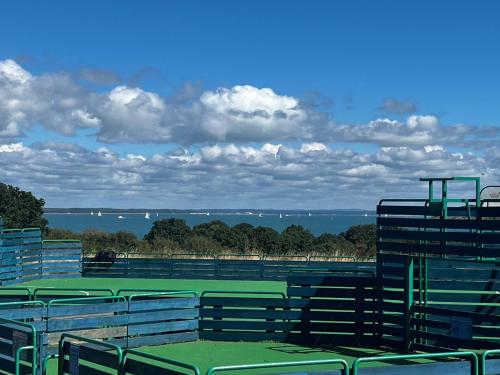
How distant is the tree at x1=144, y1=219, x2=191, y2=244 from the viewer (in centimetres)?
5878

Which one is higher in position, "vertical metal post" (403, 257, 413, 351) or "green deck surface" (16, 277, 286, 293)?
"vertical metal post" (403, 257, 413, 351)

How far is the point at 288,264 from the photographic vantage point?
1358 inches

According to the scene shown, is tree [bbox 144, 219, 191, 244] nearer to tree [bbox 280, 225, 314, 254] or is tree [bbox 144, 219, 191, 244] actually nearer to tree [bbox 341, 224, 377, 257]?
tree [bbox 280, 225, 314, 254]

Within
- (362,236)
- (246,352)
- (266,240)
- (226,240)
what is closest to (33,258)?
(246,352)

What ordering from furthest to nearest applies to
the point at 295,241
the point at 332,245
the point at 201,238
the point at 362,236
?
the point at 362,236, the point at 295,241, the point at 332,245, the point at 201,238

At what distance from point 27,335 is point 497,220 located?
9.83 metres

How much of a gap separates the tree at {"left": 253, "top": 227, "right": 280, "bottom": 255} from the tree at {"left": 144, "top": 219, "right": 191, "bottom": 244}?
5.13 metres

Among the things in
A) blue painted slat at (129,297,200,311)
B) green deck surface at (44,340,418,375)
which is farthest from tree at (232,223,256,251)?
green deck surface at (44,340,418,375)

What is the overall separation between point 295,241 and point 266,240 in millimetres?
2102

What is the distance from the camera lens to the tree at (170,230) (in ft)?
193

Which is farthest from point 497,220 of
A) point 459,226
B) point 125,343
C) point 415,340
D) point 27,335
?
point 27,335

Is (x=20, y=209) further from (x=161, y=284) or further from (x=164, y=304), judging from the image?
(x=164, y=304)

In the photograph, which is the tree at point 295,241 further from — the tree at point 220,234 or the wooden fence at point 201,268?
the wooden fence at point 201,268

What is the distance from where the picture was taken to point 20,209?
4859cm
